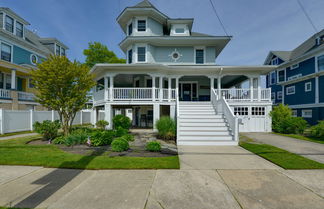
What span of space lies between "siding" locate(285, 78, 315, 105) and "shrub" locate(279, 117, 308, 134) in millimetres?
9599

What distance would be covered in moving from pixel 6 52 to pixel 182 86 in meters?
17.9

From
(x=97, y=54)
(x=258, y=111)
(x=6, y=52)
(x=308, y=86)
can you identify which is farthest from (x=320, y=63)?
(x=6, y=52)

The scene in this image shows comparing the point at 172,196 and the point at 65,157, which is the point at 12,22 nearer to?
the point at 65,157

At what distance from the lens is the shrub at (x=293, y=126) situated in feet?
32.8

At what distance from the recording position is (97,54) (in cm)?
2672

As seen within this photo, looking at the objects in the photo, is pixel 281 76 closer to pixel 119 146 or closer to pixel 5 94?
pixel 119 146

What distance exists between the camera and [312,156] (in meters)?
5.07

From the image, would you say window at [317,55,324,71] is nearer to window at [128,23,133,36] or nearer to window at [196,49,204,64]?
window at [196,49,204,64]

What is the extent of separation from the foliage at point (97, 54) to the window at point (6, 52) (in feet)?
39.5

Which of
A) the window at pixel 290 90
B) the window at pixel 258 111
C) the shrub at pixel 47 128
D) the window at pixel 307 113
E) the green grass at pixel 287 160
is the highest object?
the window at pixel 290 90

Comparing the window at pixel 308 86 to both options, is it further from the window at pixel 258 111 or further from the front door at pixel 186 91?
the front door at pixel 186 91

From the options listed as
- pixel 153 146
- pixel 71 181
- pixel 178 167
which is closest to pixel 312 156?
pixel 178 167

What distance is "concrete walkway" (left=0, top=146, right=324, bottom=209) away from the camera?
2.42 meters

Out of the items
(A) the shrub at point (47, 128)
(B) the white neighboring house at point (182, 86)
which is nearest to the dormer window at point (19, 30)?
(B) the white neighboring house at point (182, 86)
